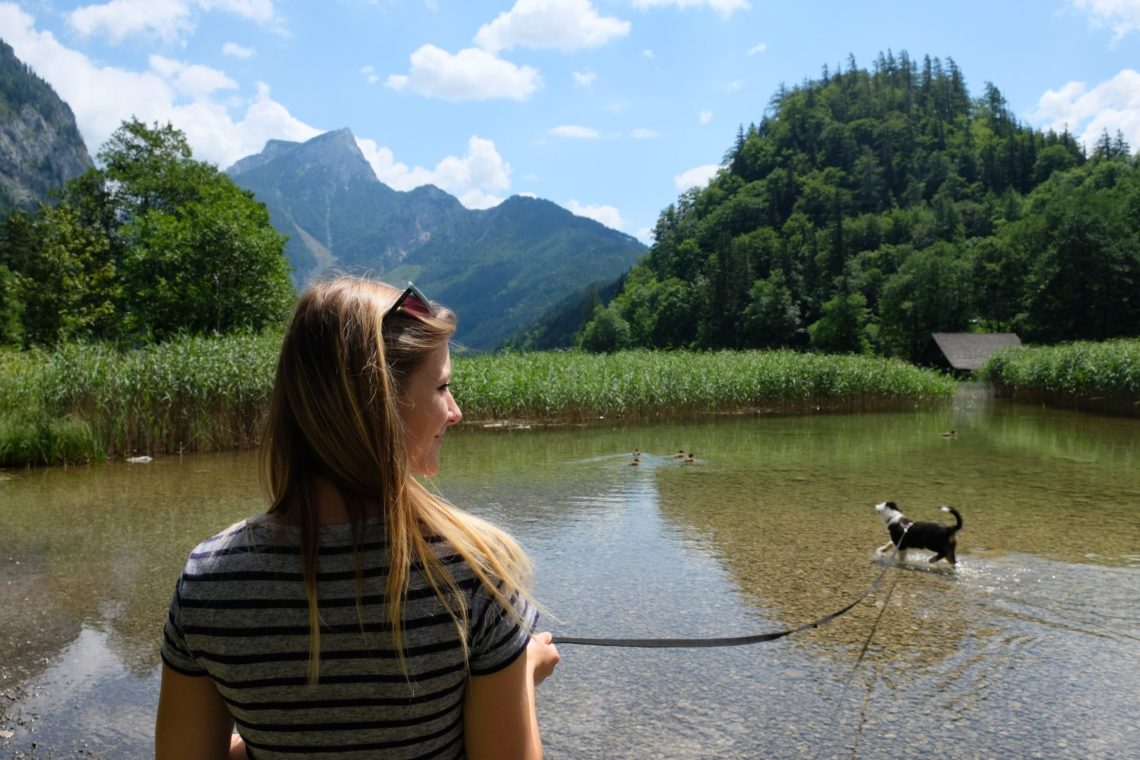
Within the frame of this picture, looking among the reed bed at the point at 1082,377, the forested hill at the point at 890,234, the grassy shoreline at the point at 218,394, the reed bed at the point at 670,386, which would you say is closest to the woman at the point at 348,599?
the grassy shoreline at the point at 218,394

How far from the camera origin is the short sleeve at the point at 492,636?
127 cm

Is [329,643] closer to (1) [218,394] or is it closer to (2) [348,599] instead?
(2) [348,599]

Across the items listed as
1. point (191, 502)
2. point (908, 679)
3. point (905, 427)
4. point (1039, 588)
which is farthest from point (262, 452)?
point (905, 427)

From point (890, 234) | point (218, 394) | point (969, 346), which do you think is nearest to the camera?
point (218, 394)

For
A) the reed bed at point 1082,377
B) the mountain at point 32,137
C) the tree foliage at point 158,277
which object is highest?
the mountain at point 32,137

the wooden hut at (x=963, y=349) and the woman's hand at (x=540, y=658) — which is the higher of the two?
the wooden hut at (x=963, y=349)

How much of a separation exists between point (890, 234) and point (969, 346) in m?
44.9

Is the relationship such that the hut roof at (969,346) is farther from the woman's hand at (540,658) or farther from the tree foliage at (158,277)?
the woman's hand at (540,658)

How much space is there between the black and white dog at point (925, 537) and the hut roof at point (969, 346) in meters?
48.2

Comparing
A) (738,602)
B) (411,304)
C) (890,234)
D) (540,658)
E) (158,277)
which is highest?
(890,234)

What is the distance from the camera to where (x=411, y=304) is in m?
Answer: 1.37

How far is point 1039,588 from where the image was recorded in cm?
666

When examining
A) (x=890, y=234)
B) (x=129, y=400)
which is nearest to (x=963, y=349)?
(x=890, y=234)

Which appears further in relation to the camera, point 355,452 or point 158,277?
point 158,277
